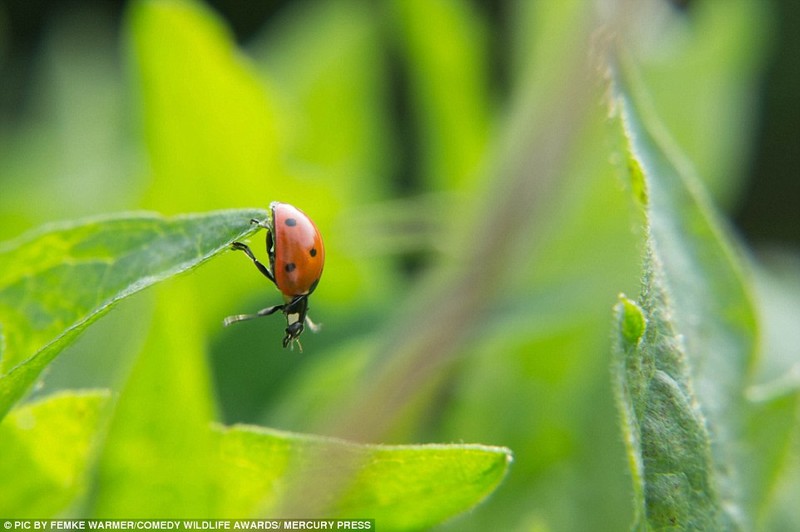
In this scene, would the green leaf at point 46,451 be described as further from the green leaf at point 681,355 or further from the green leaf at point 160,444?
the green leaf at point 681,355

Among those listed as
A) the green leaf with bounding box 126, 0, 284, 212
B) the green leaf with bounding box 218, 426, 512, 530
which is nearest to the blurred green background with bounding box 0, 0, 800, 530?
the green leaf with bounding box 126, 0, 284, 212

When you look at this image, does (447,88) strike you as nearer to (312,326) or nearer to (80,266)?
(312,326)

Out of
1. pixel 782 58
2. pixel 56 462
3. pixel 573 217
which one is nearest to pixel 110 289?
pixel 56 462

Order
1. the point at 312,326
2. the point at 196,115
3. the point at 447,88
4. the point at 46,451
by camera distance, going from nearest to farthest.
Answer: the point at 46,451, the point at 312,326, the point at 196,115, the point at 447,88

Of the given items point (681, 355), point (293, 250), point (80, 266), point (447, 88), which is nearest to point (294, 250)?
point (293, 250)

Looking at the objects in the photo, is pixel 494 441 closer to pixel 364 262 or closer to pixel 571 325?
pixel 571 325

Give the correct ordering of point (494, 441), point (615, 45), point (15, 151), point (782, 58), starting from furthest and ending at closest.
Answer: point (782, 58) < point (15, 151) < point (494, 441) < point (615, 45)

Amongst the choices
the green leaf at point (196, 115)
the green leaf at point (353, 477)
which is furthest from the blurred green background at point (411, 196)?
the green leaf at point (353, 477)
